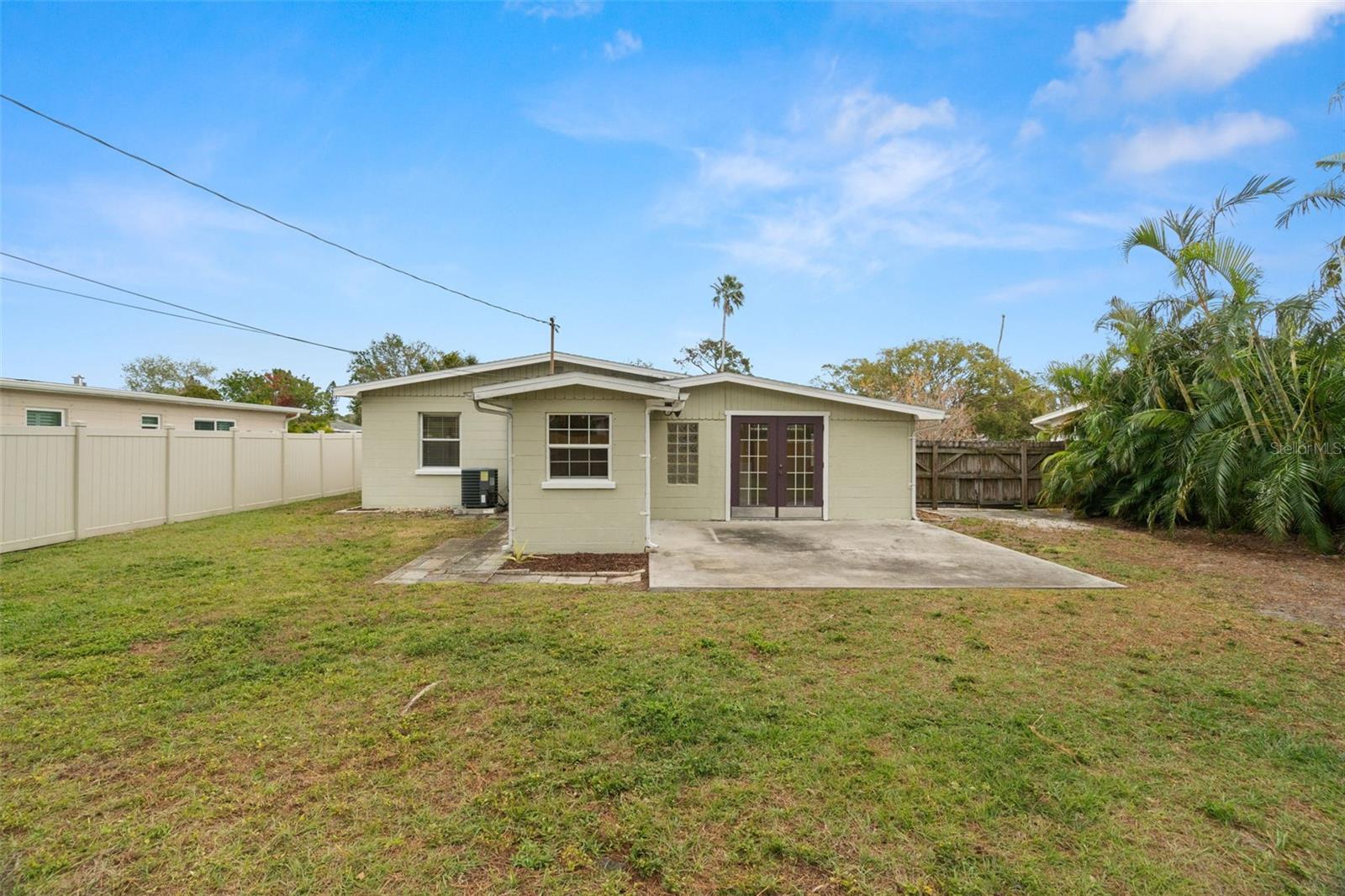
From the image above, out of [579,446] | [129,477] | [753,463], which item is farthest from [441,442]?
[753,463]

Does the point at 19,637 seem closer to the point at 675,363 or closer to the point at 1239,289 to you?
the point at 1239,289

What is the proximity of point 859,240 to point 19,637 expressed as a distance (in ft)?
61.9

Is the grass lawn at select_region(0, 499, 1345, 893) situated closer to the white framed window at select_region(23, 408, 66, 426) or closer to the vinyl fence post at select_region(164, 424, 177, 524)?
the vinyl fence post at select_region(164, 424, 177, 524)

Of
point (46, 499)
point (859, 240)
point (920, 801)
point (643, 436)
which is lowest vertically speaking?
point (920, 801)

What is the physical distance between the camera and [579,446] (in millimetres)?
7641

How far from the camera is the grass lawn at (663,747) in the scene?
1.98 m

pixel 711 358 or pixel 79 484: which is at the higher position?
pixel 711 358

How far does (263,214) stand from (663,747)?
13.3 metres

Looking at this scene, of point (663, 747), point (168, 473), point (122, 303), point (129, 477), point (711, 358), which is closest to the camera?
point (663, 747)

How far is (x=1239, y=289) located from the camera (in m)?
8.41

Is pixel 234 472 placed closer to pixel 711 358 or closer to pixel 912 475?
pixel 912 475

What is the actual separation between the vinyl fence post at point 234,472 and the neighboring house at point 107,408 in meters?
1.27

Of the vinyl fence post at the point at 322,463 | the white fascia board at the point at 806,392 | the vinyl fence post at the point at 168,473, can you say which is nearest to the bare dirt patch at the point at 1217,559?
the white fascia board at the point at 806,392

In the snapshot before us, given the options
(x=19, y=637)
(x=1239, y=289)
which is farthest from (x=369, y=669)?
(x=1239, y=289)
